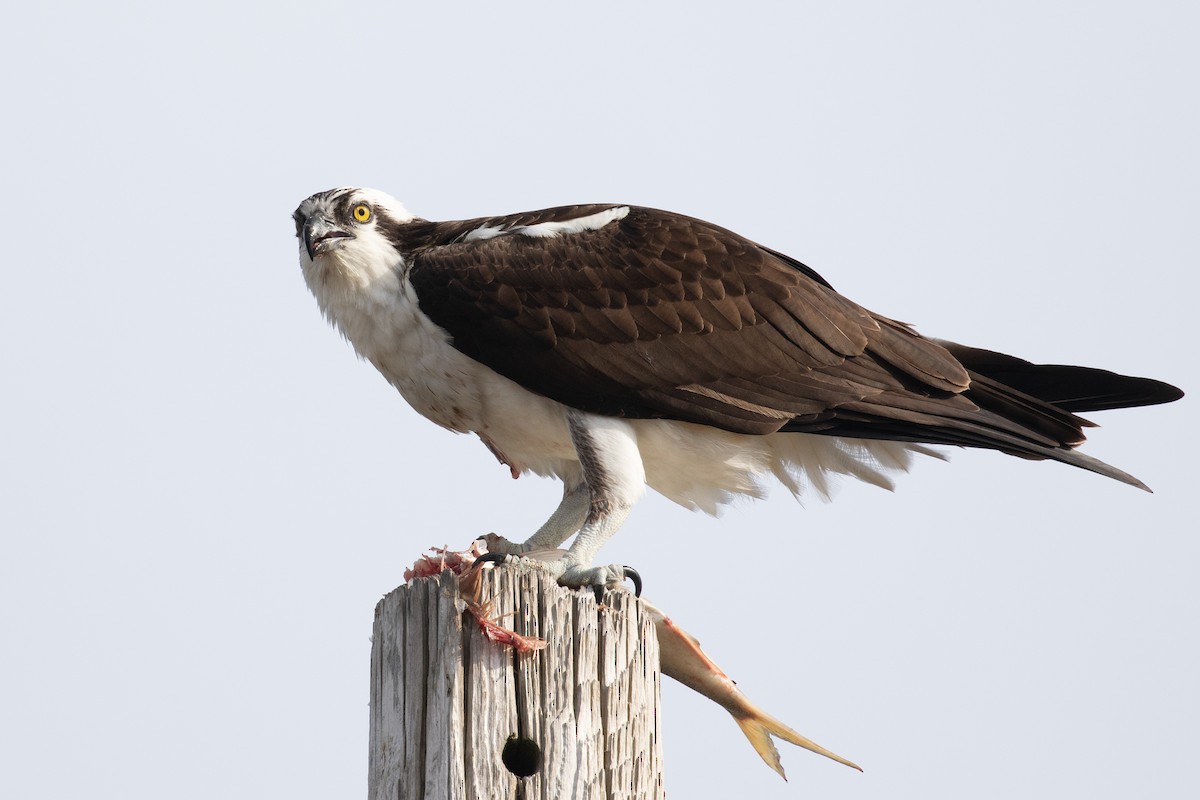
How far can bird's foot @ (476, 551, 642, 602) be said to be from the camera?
4.39 meters

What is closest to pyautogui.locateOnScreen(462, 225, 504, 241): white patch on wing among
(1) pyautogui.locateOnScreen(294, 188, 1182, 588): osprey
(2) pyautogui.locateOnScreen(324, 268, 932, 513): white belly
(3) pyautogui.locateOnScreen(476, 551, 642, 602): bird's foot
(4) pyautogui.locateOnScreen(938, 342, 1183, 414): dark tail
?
(1) pyautogui.locateOnScreen(294, 188, 1182, 588): osprey

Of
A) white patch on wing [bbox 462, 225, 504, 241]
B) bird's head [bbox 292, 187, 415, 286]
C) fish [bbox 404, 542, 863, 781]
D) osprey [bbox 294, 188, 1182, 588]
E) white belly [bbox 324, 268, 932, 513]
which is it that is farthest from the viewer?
bird's head [bbox 292, 187, 415, 286]

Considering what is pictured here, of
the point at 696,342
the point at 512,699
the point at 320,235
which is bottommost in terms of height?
the point at 512,699

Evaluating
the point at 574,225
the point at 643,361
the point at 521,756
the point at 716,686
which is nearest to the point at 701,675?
the point at 716,686

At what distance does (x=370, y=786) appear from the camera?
3.93 m

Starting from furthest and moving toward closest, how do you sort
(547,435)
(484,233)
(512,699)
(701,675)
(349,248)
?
(349,248)
(484,233)
(547,435)
(701,675)
(512,699)

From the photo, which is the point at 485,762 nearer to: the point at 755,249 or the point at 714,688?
the point at 714,688

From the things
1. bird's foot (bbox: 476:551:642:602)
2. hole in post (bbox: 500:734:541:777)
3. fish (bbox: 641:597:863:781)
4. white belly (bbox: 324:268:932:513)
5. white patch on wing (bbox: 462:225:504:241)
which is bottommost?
hole in post (bbox: 500:734:541:777)

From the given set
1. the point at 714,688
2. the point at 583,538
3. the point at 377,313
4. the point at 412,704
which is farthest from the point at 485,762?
the point at 377,313

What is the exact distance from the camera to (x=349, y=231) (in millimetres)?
5938

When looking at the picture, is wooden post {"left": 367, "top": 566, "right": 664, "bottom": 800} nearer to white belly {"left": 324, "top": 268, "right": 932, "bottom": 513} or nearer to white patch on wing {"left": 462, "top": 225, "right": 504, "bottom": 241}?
white belly {"left": 324, "top": 268, "right": 932, "bottom": 513}

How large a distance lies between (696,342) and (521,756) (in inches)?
86.5

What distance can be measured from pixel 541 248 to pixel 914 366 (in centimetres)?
159

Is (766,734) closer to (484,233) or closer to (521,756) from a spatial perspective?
(521,756)
